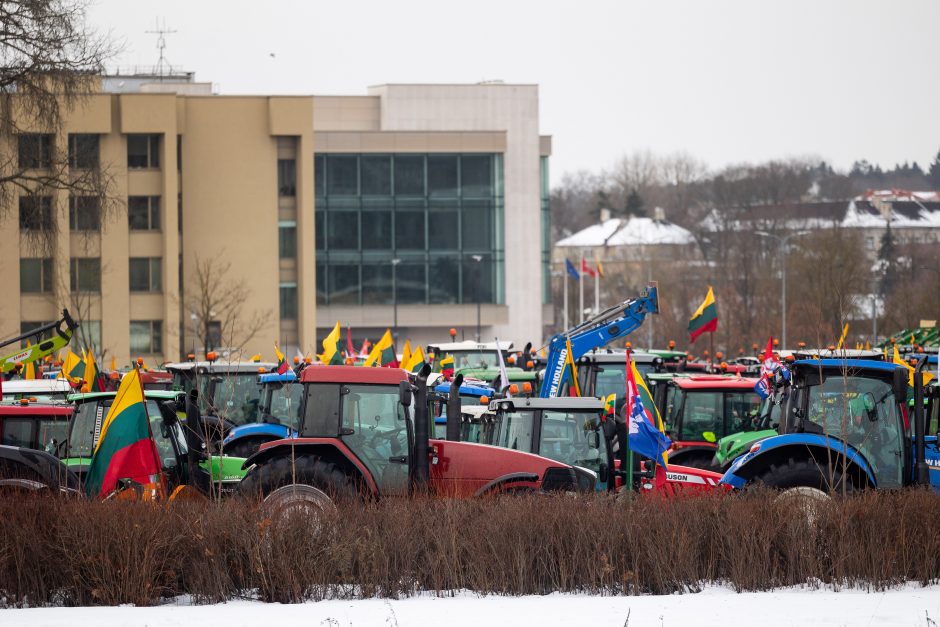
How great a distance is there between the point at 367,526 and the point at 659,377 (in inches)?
453

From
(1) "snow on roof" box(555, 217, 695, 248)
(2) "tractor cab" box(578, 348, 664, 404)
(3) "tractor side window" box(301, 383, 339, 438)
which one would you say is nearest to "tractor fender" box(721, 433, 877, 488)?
(3) "tractor side window" box(301, 383, 339, 438)

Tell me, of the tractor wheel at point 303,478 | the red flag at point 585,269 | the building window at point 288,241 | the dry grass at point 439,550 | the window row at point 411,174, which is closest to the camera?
the dry grass at point 439,550

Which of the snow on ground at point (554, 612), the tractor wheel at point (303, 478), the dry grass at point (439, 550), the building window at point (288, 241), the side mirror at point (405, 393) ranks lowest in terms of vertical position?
the snow on ground at point (554, 612)

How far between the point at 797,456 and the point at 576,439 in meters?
2.42

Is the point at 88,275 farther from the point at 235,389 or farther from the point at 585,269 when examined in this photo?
the point at 235,389

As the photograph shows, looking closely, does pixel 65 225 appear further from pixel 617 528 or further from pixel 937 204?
pixel 937 204

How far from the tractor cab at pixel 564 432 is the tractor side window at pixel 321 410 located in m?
2.17

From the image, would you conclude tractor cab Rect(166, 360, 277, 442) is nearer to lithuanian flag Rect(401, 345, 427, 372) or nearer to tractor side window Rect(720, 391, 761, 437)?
lithuanian flag Rect(401, 345, 427, 372)

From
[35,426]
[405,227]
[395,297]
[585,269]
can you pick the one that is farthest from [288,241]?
[35,426]

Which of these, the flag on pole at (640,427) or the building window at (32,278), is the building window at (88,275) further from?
the flag on pole at (640,427)

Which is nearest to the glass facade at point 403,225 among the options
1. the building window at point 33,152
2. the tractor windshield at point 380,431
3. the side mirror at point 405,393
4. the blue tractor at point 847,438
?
the building window at point 33,152

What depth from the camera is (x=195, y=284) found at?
71.1 metres

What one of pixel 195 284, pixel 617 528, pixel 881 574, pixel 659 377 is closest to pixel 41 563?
pixel 617 528

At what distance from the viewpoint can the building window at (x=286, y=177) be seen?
7356cm
